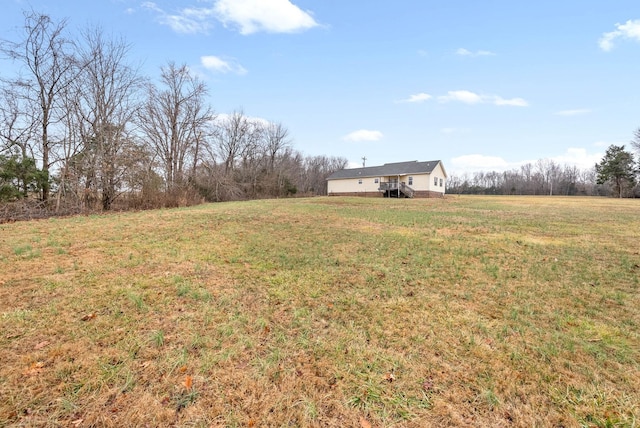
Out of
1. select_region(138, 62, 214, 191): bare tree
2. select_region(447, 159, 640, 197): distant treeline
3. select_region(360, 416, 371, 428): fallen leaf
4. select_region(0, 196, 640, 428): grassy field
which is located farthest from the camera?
select_region(447, 159, 640, 197): distant treeline

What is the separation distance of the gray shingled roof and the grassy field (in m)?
29.0

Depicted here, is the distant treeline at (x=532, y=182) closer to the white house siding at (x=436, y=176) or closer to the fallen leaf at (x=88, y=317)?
the white house siding at (x=436, y=176)

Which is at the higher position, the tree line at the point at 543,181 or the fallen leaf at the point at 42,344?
the tree line at the point at 543,181

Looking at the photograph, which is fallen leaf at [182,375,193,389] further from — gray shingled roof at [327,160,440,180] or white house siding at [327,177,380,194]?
white house siding at [327,177,380,194]

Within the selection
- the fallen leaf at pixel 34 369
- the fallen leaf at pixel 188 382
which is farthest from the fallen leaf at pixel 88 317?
the fallen leaf at pixel 188 382

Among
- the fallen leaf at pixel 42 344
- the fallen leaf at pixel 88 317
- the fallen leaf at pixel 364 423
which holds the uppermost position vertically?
the fallen leaf at pixel 88 317

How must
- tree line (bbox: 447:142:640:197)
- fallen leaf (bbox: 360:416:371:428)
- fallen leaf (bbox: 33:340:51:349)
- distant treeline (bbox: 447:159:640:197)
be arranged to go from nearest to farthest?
fallen leaf (bbox: 360:416:371:428), fallen leaf (bbox: 33:340:51:349), tree line (bbox: 447:142:640:197), distant treeline (bbox: 447:159:640:197)

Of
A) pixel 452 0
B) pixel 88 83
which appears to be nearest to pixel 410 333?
pixel 452 0

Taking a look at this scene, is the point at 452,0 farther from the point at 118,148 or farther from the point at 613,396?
the point at 118,148

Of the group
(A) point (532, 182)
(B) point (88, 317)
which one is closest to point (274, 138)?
(B) point (88, 317)

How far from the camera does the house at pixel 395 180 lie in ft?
108

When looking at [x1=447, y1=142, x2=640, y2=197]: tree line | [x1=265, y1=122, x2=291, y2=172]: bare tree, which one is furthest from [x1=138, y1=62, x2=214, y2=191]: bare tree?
[x1=447, y1=142, x2=640, y2=197]: tree line

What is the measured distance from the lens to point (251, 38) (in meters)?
15.7

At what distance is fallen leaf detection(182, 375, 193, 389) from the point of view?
6.90 feet
